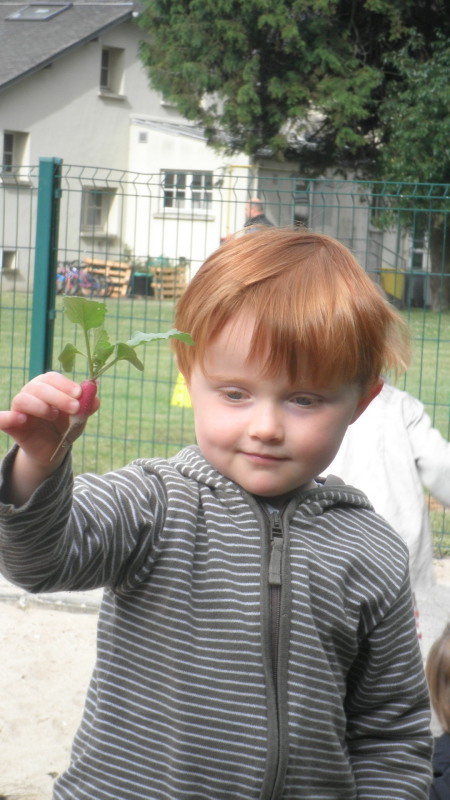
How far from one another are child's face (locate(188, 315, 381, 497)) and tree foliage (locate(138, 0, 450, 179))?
21.4m

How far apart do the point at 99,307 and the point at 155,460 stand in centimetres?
49

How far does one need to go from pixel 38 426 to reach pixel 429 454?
2064mm

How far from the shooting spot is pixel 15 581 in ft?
4.43

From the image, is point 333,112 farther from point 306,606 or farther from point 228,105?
point 306,606

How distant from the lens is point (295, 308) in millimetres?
1425

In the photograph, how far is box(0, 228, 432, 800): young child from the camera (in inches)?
55.2

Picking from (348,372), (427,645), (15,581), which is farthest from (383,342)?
(427,645)

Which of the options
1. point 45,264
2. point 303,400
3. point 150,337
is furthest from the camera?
point 45,264

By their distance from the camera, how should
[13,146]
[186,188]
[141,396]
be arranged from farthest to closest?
[13,146] < [141,396] < [186,188]

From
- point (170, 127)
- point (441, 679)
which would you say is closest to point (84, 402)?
point (441, 679)

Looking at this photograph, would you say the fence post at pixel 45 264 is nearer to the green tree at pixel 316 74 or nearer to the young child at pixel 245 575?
the young child at pixel 245 575

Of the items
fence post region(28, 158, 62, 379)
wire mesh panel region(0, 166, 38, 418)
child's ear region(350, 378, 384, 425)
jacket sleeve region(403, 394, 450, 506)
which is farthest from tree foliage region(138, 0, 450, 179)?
child's ear region(350, 378, 384, 425)

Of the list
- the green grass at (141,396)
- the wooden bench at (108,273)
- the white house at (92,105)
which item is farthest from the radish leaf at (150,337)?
the white house at (92,105)

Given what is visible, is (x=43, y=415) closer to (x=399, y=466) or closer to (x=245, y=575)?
(x=245, y=575)
